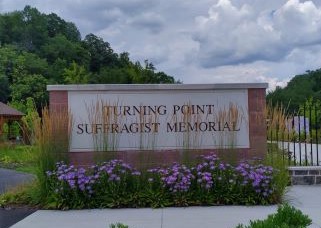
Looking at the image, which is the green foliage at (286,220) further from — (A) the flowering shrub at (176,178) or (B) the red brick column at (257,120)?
(B) the red brick column at (257,120)

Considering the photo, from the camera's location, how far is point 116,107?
10.5m

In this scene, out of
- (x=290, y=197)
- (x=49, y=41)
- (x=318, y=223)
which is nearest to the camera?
(x=318, y=223)

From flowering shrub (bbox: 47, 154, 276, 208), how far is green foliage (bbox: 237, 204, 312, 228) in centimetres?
479

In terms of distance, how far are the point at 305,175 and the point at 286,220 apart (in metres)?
7.77

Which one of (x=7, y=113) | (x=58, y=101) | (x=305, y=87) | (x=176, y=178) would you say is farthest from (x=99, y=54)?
(x=176, y=178)

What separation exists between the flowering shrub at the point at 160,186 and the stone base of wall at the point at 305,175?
2.43 meters

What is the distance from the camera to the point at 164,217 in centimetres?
859

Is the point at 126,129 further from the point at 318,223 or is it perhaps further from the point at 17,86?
the point at 17,86

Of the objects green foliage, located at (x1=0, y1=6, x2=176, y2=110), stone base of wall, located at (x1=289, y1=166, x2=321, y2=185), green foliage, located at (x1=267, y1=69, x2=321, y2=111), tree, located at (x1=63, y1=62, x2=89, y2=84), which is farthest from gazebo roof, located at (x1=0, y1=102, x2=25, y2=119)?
green foliage, located at (x1=267, y1=69, x2=321, y2=111)

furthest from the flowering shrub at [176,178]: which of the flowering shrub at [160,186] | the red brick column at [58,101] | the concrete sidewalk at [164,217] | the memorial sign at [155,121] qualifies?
the red brick column at [58,101]

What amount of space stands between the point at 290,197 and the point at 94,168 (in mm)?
3754

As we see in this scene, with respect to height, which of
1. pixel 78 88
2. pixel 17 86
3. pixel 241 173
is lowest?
pixel 241 173

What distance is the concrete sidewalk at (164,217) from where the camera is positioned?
803 cm

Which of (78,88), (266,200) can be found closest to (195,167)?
(266,200)
